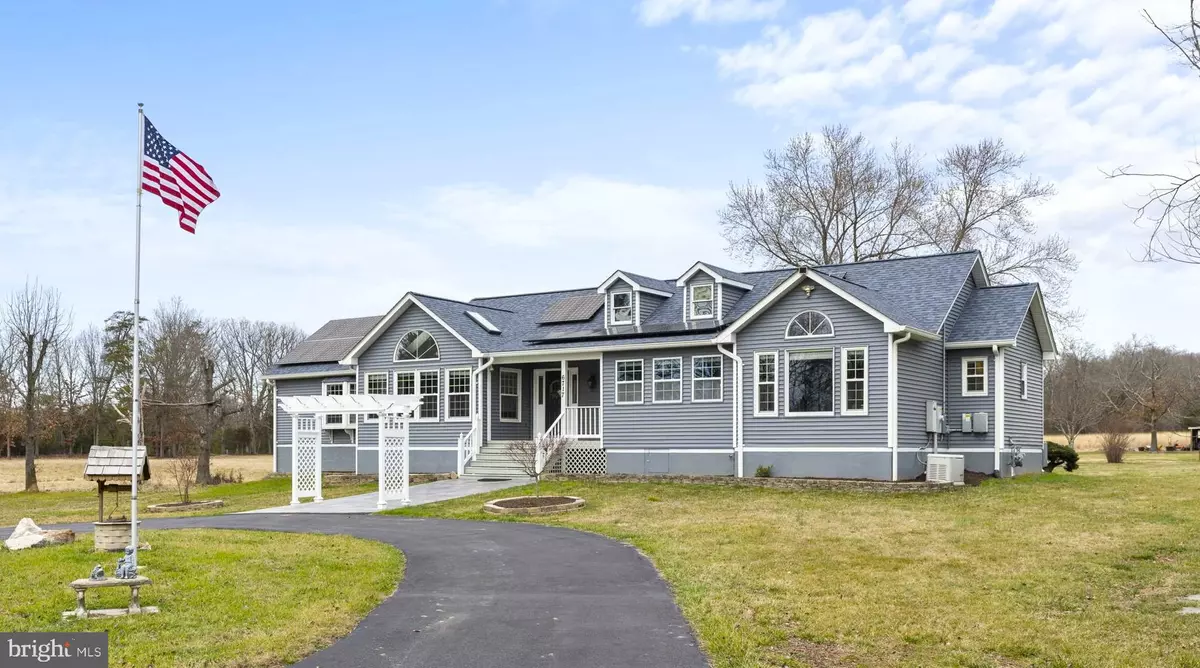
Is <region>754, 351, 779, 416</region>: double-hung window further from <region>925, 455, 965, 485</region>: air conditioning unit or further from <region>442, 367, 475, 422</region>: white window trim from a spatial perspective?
<region>442, 367, 475, 422</region>: white window trim

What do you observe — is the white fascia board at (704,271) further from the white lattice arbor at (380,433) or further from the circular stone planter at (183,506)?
the circular stone planter at (183,506)

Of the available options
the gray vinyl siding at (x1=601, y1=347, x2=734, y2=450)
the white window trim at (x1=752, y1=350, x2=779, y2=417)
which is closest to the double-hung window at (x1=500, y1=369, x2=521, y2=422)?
the gray vinyl siding at (x1=601, y1=347, x2=734, y2=450)

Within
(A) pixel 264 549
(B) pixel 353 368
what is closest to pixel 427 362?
(B) pixel 353 368

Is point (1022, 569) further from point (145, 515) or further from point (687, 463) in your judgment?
point (145, 515)

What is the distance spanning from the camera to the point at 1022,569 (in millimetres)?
12469

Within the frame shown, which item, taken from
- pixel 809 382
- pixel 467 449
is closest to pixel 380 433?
pixel 467 449

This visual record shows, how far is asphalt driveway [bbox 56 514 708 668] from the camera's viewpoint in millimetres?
8172

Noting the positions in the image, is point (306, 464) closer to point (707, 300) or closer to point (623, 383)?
point (623, 383)

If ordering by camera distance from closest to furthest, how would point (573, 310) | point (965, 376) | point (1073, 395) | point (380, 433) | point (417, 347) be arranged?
1. point (380, 433)
2. point (965, 376)
3. point (417, 347)
4. point (573, 310)
5. point (1073, 395)

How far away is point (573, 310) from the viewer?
96.9 feet

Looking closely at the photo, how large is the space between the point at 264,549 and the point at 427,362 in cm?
1517

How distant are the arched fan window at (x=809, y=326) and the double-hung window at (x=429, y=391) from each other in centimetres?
1065

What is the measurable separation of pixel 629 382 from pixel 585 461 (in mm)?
2457

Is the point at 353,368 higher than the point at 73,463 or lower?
higher
